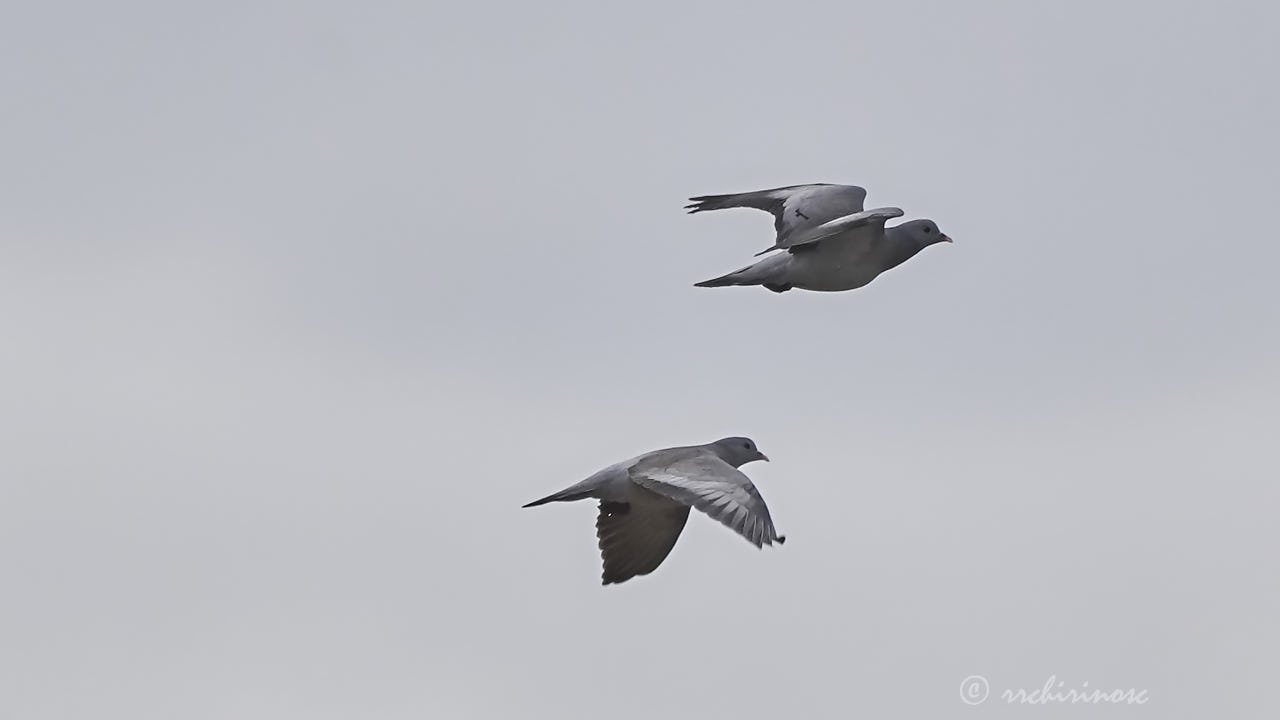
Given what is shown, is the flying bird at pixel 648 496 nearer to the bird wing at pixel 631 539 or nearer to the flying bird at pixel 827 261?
the bird wing at pixel 631 539

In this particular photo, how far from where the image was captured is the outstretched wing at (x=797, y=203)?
2230cm

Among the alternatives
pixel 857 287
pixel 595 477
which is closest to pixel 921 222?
pixel 857 287

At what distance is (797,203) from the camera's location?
2289 centimetres

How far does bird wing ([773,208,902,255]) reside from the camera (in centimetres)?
2045

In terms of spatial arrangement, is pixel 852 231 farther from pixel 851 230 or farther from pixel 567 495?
pixel 567 495

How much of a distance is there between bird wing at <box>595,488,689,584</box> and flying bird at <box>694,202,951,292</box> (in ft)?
7.53

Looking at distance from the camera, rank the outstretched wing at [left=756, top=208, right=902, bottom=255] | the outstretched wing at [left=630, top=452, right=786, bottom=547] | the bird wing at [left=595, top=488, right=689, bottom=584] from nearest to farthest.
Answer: the outstretched wing at [left=630, top=452, right=786, bottom=547]
the outstretched wing at [left=756, top=208, right=902, bottom=255]
the bird wing at [left=595, top=488, right=689, bottom=584]

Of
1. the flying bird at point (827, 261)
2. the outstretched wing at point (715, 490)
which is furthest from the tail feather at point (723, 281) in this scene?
the outstretched wing at point (715, 490)

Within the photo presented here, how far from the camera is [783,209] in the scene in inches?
912

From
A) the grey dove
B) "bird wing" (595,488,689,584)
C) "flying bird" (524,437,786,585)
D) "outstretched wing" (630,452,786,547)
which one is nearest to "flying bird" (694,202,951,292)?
the grey dove

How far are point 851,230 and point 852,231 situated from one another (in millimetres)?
50

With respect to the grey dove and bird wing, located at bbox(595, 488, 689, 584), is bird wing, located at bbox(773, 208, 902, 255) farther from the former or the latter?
bird wing, located at bbox(595, 488, 689, 584)

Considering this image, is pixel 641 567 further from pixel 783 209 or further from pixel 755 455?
pixel 783 209

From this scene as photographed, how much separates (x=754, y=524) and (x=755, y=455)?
4.12m
